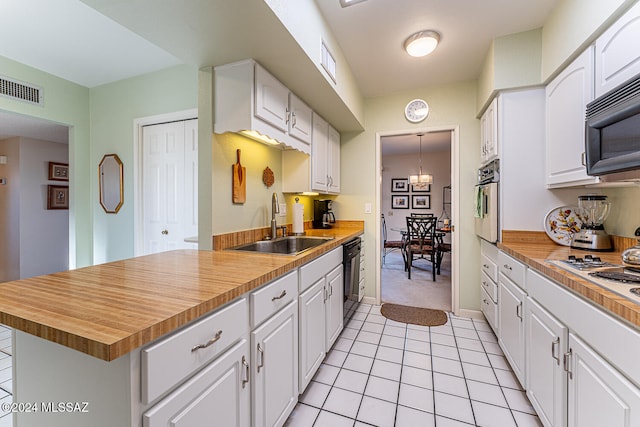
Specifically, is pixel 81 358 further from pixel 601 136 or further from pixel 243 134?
pixel 601 136

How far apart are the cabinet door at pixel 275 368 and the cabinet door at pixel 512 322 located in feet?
4.36

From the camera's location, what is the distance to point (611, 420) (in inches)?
33.5

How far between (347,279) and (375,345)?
573mm

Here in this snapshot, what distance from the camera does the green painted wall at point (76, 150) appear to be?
263 cm

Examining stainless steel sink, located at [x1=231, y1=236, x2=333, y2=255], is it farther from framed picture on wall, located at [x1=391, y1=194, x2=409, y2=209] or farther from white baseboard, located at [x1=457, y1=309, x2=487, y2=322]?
framed picture on wall, located at [x1=391, y1=194, x2=409, y2=209]

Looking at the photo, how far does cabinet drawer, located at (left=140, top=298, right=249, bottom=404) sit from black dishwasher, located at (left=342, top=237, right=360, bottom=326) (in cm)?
138

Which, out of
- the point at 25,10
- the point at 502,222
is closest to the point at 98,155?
the point at 25,10

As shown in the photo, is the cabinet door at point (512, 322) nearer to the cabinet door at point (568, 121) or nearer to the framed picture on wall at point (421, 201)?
the cabinet door at point (568, 121)

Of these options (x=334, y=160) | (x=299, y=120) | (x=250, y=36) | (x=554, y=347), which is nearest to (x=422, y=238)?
(x=334, y=160)

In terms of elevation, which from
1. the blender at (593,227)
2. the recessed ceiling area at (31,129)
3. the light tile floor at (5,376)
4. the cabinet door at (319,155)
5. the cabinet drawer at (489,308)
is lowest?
the light tile floor at (5,376)

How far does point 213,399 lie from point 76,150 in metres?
3.22

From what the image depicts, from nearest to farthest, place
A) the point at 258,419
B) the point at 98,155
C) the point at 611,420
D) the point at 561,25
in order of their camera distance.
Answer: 1. the point at 611,420
2. the point at 258,419
3. the point at 561,25
4. the point at 98,155

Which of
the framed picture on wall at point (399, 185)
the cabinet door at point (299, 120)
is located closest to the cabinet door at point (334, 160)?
the cabinet door at point (299, 120)

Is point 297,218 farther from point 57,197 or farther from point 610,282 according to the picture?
point 57,197
